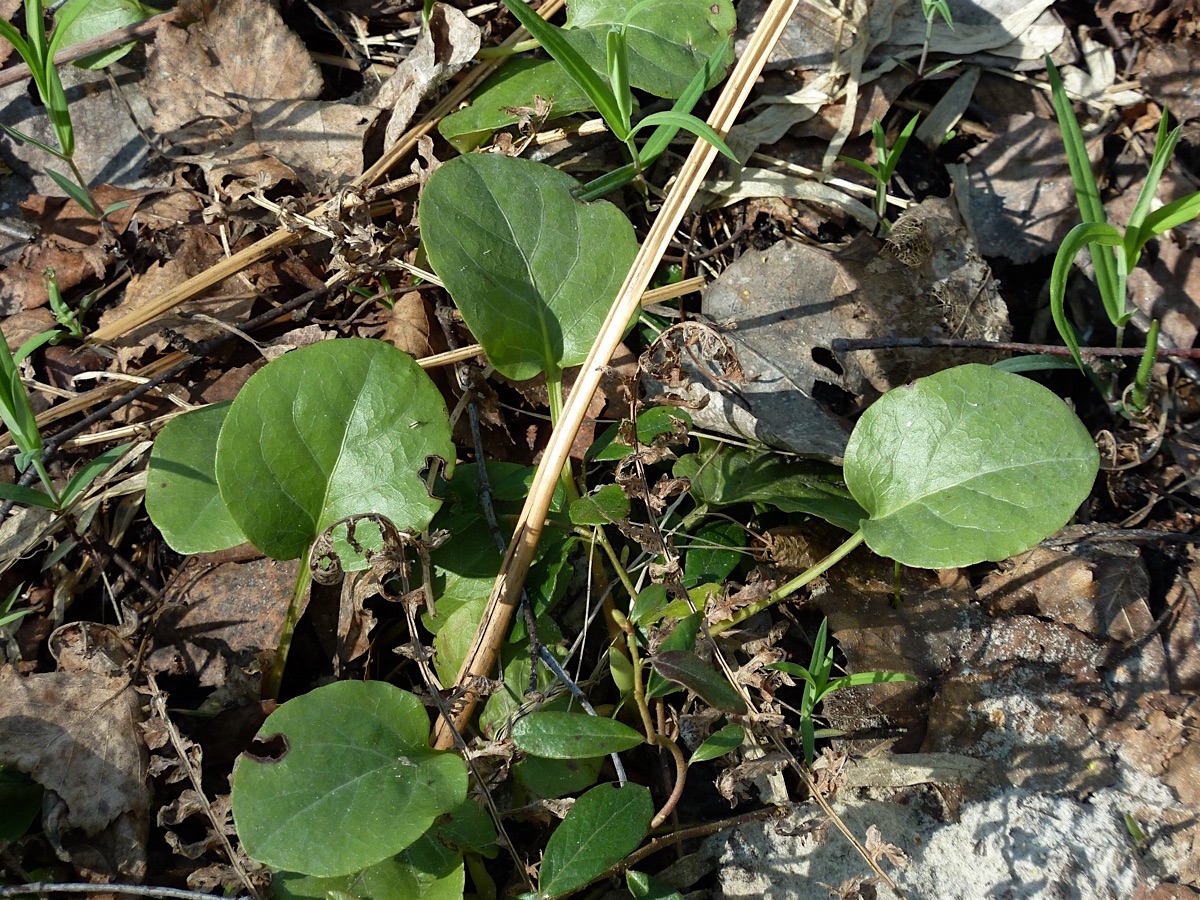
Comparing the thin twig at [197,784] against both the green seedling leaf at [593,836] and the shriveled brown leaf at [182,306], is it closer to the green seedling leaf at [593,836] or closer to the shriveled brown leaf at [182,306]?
the green seedling leaf at [593,836]

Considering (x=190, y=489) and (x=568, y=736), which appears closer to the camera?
(x=568, y=736)

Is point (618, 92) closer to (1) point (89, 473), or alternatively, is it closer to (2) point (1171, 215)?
(2) point (1171, 215)

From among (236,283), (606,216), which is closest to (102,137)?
(236,283)

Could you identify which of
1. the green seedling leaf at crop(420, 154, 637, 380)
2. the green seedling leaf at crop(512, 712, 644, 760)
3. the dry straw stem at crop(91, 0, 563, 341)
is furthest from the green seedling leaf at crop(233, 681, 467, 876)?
the dry straw stem at crop(91, 0, 563, 341)

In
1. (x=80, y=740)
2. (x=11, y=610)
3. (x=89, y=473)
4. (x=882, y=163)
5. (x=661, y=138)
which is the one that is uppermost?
(x=661, y=138)

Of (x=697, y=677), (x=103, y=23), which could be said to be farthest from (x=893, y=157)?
(x=103, y=23)
